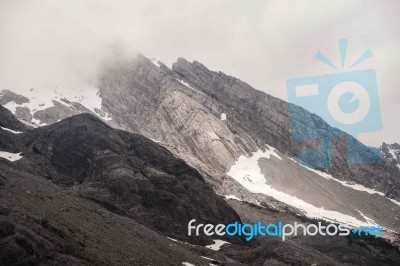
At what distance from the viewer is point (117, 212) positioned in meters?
76.2

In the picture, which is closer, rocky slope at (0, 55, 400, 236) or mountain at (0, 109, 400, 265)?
mountain at (0, 109, 400, 265)

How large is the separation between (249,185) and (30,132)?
2886 inches

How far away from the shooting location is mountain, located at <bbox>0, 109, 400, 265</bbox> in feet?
151

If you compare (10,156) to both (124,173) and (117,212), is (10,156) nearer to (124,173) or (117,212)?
(124,173)

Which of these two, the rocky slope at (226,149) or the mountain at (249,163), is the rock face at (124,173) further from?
the rocky slope at (226,149)

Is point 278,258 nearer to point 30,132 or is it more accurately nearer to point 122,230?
point 122,230

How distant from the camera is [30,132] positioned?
115625 millimetres

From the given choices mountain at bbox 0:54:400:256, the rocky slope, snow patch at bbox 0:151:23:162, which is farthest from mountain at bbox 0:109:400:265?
the rocky slope

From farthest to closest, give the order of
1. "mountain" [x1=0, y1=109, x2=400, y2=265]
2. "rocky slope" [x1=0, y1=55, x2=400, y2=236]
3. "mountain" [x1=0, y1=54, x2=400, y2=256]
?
1. "rocky slope" [x1=0, y1=55, x2=400, y2=236]
2. "mountain" [x1=0, y1=54, x2=400, y2=256]
3. "mountain" [x1=0, y1=109, x2=400, y2=265]

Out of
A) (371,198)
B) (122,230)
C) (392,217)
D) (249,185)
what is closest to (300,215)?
(249,185)

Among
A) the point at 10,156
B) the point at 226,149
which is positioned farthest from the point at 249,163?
the point at 10,156

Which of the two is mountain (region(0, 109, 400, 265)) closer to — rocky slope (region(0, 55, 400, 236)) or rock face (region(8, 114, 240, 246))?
rock face (region(8, 114, 240, 246))

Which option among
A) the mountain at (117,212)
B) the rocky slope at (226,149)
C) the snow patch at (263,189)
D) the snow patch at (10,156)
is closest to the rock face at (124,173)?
the mountain at (117,212)

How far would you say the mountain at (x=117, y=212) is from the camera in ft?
151
